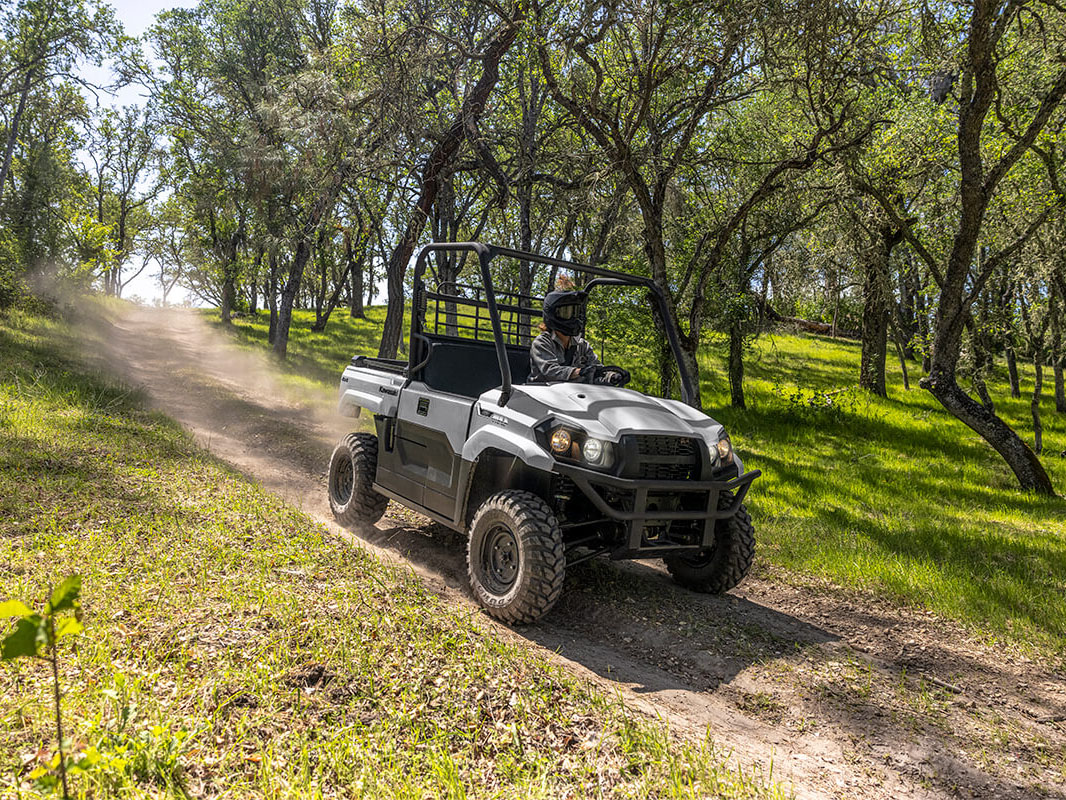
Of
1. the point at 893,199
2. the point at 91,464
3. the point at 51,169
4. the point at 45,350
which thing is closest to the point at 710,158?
the point at 893,199

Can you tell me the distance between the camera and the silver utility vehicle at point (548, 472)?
4230mm

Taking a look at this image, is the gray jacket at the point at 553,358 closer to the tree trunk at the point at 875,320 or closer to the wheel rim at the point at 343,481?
the wheel rim at the point at 343,481

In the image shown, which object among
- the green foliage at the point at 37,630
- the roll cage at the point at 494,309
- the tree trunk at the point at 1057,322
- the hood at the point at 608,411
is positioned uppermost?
the tree trunk at the point at 1057,322

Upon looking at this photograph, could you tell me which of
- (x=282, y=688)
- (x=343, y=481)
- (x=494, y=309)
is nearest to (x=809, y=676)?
(x=282, y=688)

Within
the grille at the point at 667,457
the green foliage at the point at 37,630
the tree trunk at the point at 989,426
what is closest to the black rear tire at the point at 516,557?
the grille at the point at 667,457

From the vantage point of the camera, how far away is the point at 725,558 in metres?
5.03

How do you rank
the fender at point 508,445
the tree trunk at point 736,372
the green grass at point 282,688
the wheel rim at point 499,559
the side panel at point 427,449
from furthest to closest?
the tree trunk at point 736,372, the side panel at point 427,449, the wheel rim at point 499,559, the fender at point 508,445, the green grass at point 282,688

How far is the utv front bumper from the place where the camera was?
4168 mm

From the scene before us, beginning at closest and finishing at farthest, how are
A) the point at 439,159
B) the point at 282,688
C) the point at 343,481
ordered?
the point at 282,688 → the point at 343,481 → the point at 439,159

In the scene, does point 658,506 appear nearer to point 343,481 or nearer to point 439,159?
point 343,481

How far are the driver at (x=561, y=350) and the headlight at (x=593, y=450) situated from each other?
0.99m

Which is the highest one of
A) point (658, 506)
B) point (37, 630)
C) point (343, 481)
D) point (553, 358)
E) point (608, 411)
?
point (553, 358)

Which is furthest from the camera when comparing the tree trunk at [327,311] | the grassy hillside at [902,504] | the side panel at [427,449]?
the tree trunk at [327,311]

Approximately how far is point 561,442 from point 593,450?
21cm
